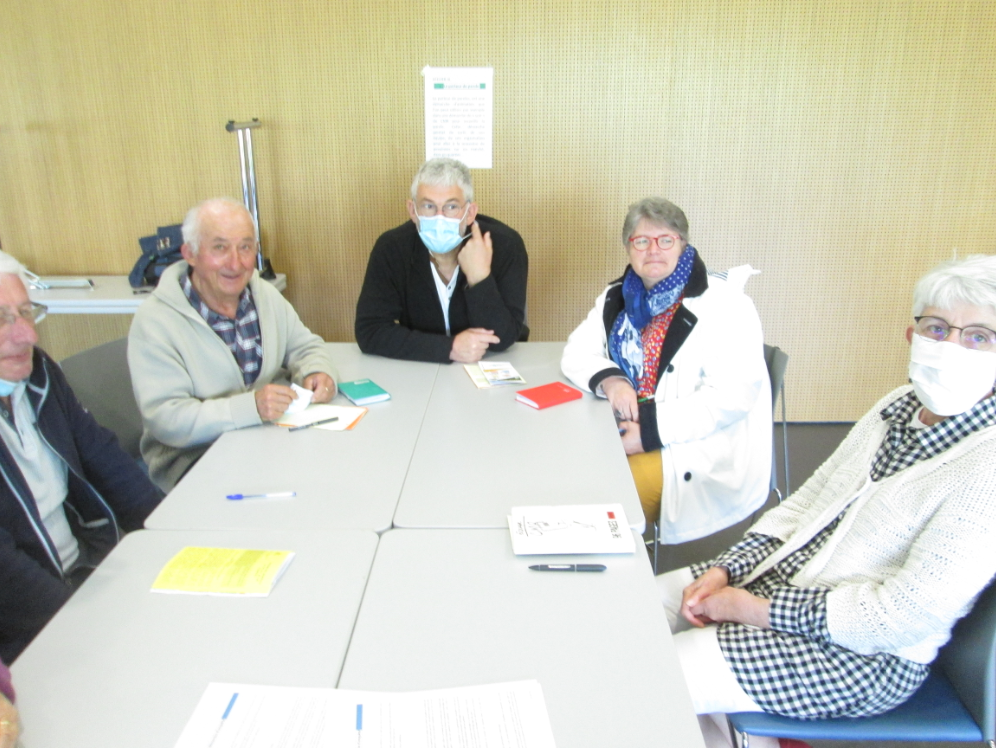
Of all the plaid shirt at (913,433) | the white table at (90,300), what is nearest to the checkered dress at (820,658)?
the plaid shirt at (913,433)

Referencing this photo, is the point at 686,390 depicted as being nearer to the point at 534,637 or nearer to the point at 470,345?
the point at 470,345

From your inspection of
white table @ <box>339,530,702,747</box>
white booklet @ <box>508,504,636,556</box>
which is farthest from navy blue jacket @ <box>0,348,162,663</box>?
white booklet @ <box>508,504,636,556</box>

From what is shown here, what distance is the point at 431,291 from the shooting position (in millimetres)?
2607

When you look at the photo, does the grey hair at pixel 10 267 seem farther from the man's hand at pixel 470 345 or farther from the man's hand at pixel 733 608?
the man's hand at pixel 733 608

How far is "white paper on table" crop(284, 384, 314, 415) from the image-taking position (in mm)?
1981

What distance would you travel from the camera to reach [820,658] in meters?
1.27

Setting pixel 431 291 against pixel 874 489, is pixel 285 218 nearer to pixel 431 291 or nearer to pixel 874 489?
pixel 431 291

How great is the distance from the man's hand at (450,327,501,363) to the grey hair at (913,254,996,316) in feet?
4.43

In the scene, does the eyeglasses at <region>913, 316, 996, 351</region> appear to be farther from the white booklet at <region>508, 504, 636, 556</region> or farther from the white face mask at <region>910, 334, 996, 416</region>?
the white booklet at <region>508, 504, 636, 556</region>

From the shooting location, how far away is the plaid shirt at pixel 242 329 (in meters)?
2.07

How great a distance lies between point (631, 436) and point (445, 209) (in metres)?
0.97

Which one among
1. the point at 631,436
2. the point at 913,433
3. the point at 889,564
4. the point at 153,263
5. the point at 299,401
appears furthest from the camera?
the point at 153,263

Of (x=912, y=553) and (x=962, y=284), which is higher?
(x=962, y=284)

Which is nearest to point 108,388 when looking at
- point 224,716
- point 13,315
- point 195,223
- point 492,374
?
point 195,223
